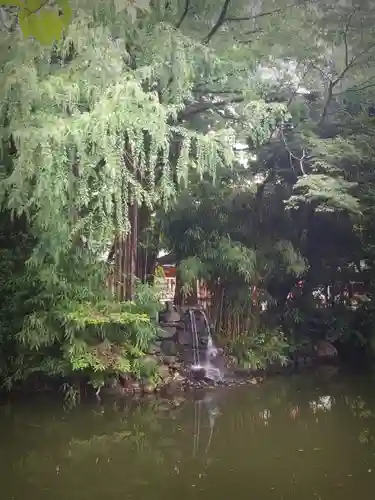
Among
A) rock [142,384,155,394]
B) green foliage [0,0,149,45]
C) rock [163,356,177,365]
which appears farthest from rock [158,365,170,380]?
green foliage [0,0,149,45]

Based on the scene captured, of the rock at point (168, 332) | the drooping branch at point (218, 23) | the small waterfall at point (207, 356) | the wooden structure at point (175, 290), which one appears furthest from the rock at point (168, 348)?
the drooping branch at point (218, 23)

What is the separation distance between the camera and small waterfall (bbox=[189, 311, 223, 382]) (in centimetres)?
562

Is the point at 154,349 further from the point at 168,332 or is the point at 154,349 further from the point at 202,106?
the point at 202,106

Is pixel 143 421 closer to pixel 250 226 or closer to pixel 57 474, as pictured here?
pixel 57 474

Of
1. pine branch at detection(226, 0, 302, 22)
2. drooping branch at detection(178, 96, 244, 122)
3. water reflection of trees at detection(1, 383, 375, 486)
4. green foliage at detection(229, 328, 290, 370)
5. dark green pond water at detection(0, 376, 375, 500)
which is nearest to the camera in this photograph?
dark green pond water at detection(0, 376, 375, 500)

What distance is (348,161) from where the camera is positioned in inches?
229

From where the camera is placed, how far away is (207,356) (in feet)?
19.4

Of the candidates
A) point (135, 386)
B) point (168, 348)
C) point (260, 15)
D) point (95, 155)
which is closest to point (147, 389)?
point (135, 386)

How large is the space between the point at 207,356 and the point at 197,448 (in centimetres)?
227

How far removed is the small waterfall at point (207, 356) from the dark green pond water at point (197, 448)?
347mm

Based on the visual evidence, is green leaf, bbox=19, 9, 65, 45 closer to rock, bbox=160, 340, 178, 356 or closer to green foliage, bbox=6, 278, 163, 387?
green foliage, bbox=6, 278, 163, 387

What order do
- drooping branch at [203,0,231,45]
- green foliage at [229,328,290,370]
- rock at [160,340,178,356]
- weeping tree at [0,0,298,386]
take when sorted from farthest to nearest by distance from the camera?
green foliage at [229,328,290,370]
rock at [160,340,178,356]
drooping branch at [203,0,231,45]
weeping tree at [0,0,298,386]

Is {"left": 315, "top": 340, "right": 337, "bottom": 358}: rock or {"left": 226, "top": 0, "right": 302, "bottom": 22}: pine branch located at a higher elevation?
{"left": 226, "top": 0, "right": 302, "bottom": 22}: pine branch

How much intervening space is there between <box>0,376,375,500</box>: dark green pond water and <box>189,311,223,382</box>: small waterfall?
347mm
